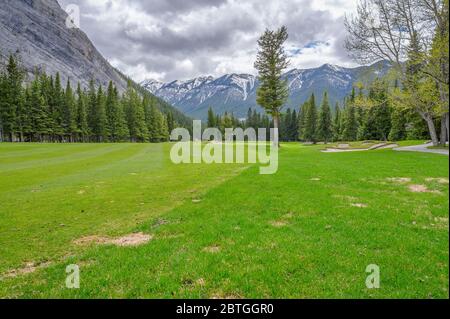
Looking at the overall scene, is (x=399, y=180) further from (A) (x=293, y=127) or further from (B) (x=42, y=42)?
(B) (x=42, y=42)

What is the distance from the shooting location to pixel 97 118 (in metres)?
87.1

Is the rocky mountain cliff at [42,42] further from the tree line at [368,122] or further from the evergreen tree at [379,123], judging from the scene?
the evergreen tree at [379,123]

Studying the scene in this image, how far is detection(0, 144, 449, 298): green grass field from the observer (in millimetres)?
5043

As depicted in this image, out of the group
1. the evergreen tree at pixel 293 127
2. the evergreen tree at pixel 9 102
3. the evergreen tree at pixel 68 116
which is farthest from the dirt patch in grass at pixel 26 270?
the evergreen tree at pixel 293 127

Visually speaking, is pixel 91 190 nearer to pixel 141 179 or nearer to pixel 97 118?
pixel 141 179

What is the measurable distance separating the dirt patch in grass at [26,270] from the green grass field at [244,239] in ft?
0.14

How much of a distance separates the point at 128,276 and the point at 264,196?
739 centimetres

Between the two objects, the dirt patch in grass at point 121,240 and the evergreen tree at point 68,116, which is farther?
the evergreen tree at point 68,116

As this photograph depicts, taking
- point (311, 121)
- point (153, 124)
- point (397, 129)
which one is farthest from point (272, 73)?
point (153, 124)

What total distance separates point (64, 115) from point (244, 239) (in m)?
90.0

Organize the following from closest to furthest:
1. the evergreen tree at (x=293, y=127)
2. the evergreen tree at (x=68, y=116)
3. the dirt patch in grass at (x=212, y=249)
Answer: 1. the dirt patch in grass at (x=212, y=249)
2. the evergreen tree at (x=68, y=116)
3. the evergreen tree at (x=293, y=127)

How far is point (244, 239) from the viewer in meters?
7.28

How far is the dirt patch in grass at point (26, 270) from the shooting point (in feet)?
20.0

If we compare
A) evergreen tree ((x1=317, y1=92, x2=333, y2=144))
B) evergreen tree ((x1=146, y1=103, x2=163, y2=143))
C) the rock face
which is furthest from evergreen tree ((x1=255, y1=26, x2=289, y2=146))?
the rock face
